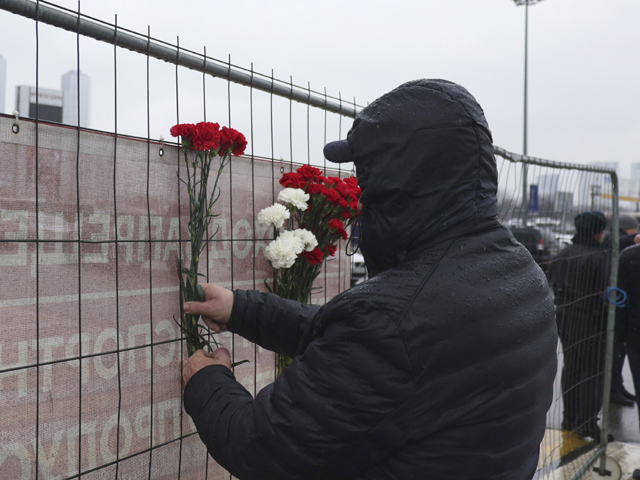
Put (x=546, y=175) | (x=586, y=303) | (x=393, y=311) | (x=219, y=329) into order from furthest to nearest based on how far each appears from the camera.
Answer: (x=586, y=303) → (x=546, y=175) → (x=219, y=329) → (x=393, y=311)

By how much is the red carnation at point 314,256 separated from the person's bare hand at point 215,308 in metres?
0.60

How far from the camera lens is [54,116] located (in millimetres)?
2283

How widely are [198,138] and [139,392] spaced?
0.93m

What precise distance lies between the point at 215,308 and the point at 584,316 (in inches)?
143

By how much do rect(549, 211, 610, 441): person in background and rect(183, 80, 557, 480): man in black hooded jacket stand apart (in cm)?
332

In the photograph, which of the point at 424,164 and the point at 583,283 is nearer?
the point at 424,164

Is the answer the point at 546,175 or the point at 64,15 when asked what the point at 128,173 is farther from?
the point at 546,175

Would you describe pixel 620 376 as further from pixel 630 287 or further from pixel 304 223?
pixel 304 223

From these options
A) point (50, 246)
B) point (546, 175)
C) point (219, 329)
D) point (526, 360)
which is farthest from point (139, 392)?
point (546, 175)

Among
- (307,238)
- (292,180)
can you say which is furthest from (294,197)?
(307,238)

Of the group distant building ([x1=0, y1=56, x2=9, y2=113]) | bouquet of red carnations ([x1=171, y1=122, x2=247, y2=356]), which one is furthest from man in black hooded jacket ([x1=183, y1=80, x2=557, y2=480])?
distant building ([x1=0, y1=56, x2=9, y2=113])

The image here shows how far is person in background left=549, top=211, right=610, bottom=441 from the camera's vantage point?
447cm

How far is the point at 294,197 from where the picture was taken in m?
2.44

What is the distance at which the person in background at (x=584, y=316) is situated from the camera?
4.47 m
